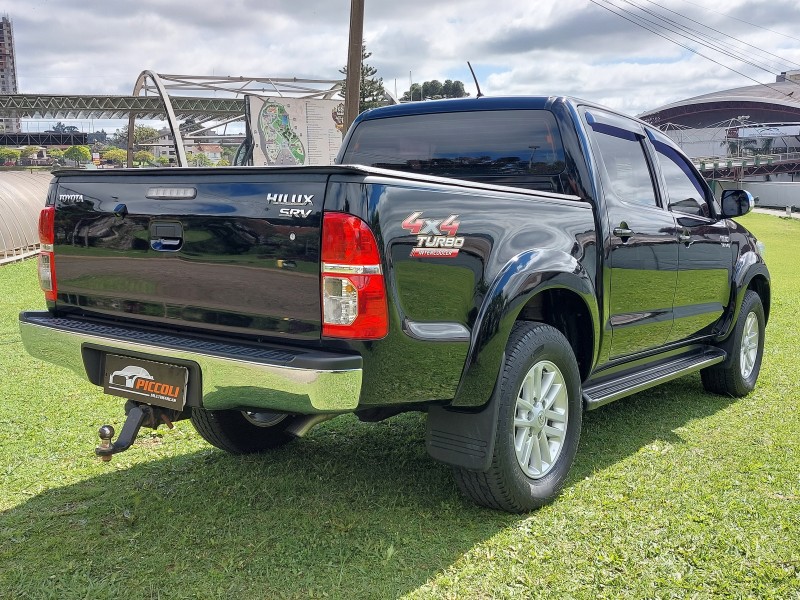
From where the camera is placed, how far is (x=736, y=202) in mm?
5863

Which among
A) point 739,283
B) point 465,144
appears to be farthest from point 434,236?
point 739,283

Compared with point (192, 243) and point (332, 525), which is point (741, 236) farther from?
point (192, 243)

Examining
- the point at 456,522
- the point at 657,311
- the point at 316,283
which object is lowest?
the point at 456,522

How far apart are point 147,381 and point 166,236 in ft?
1.98

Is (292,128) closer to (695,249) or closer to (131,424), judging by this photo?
(695,249)

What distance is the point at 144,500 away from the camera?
404 centimetres

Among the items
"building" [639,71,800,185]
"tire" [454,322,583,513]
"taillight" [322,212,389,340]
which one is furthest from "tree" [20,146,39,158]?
"taillight" [322,212,389,340]

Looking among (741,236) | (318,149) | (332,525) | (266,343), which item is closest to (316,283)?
(266,343)

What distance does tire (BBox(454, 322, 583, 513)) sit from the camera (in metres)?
3.61

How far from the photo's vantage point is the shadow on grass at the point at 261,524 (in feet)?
10.5

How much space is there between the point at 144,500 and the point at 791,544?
299 cm

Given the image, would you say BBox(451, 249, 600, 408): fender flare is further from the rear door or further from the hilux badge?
the hilux badge

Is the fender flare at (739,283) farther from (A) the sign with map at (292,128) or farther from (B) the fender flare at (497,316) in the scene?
(A) the sign with map at (292,128)

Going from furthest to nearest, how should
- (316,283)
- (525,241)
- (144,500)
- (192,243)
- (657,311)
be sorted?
(657,311), (144,500), (525,241), (192,243), (316,283)
